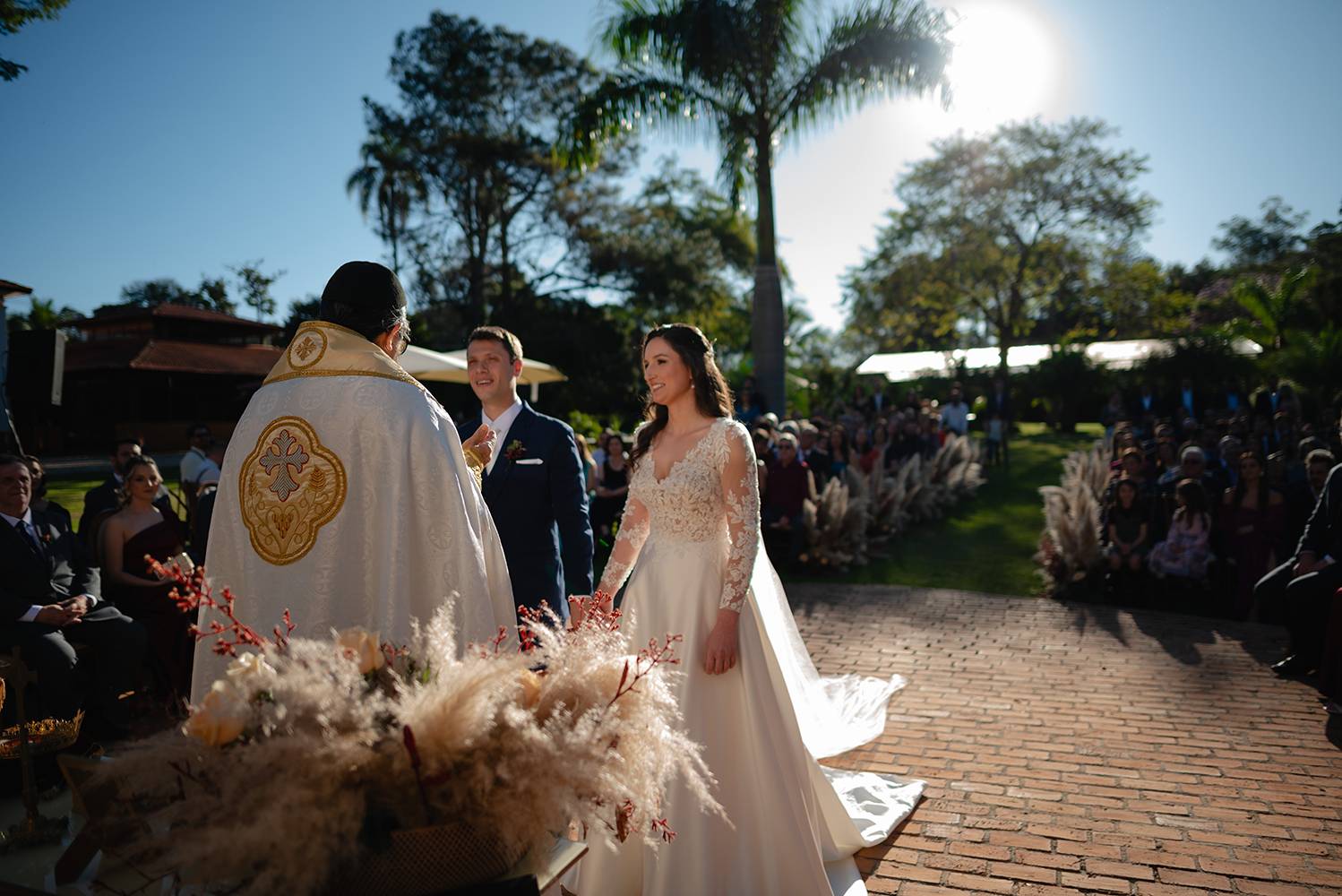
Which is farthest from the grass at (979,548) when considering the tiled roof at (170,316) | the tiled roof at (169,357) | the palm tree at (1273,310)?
the tiled roof at (170,316)

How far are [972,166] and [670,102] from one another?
1968cm

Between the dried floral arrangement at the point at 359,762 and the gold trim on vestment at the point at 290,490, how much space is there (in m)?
0.72

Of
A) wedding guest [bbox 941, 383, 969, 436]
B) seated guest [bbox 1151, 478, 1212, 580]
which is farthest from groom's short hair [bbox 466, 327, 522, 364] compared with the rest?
wedding guest [bbox 941, 383, 969, 436]

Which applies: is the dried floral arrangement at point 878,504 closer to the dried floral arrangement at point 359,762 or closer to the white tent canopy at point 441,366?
the white tent canopy at point 441,366

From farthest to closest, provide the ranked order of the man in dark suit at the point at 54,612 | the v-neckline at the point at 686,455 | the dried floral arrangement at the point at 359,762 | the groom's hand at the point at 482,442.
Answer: the man in dark suit at the point at 54,612
the v-neckline at the point at 686,455
the groom's hand at the point at 482,442
the dried floral arrangement at the point at 359,762

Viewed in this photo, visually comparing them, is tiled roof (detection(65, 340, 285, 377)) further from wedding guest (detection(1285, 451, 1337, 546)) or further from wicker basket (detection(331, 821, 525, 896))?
wicker basket (detection(331, 821, 525, 896))

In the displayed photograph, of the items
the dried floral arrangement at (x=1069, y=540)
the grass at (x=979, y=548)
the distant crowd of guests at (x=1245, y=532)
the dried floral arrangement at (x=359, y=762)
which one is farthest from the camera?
the grass at (x=979, y=548)

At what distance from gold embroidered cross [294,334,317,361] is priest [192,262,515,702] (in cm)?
3

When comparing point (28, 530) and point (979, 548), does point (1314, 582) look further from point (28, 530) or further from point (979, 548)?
point (28, 530)

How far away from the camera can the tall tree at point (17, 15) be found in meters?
9.26

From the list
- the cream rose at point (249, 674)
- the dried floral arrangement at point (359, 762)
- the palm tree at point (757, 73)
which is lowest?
the dried floral arrangement at point (359, 762)

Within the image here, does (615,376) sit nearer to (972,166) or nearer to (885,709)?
(972,166)

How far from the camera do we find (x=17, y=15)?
9.59 m

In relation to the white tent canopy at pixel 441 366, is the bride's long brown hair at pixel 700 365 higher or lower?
lower
